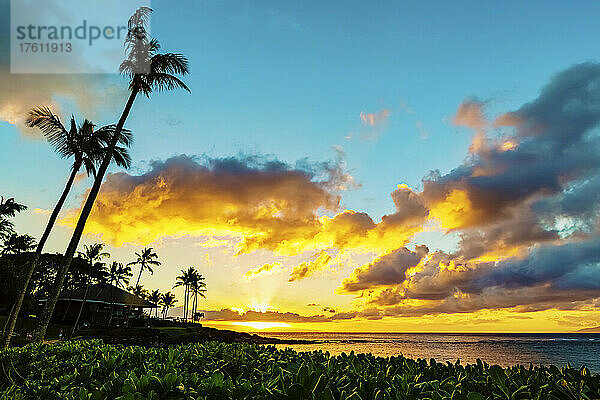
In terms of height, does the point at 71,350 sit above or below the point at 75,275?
below

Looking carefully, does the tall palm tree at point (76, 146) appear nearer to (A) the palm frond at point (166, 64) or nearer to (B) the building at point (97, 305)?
(A) the palm frond at point (166, 64)

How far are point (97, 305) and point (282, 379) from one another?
56493mm

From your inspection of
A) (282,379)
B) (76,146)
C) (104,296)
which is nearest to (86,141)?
(76,146)

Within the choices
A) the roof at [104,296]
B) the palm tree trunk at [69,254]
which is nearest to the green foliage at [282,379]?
the palm tree trunk at [69,254]

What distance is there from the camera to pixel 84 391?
109 inches

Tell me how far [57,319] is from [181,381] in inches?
2157

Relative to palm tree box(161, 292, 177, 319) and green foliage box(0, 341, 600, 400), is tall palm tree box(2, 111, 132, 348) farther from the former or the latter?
palm tree box(161, 292, 177, 319)

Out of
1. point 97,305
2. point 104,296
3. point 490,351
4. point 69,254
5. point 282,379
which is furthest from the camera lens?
point 490,351

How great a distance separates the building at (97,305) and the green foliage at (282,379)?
47.1m

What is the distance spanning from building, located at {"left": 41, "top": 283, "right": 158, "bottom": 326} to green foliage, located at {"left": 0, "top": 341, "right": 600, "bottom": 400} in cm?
4710

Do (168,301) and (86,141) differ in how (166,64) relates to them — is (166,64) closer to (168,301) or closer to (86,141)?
(86,141)

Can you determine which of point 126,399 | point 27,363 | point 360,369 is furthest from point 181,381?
point 27,363

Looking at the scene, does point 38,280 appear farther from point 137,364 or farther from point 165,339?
point 137,364

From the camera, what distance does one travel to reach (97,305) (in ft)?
165
